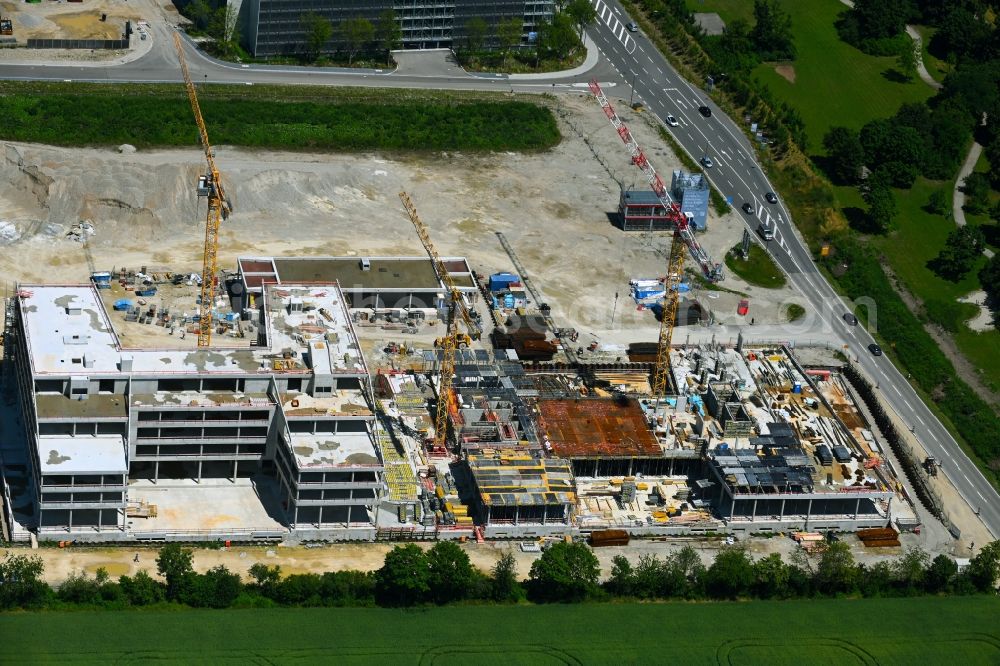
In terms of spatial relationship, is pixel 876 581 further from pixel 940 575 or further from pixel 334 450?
pixel 334 450

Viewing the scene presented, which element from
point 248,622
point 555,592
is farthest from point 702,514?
point 248,622

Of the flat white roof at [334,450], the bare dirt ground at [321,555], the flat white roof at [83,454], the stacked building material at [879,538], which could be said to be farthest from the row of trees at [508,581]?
the flat white roof at [334,450]

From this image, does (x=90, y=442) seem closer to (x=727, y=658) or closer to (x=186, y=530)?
(x=186, y=530)

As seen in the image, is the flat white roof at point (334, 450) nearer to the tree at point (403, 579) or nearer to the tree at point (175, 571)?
the tree at point (403, 579)

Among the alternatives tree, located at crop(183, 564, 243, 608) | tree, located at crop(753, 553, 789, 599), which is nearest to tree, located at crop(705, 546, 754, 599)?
tree, located at crop(753, 553, 789, 599)

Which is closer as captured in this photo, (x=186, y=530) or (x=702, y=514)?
(x=186, y=530)

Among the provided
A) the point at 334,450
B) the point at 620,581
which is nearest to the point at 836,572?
the point at 620,581
